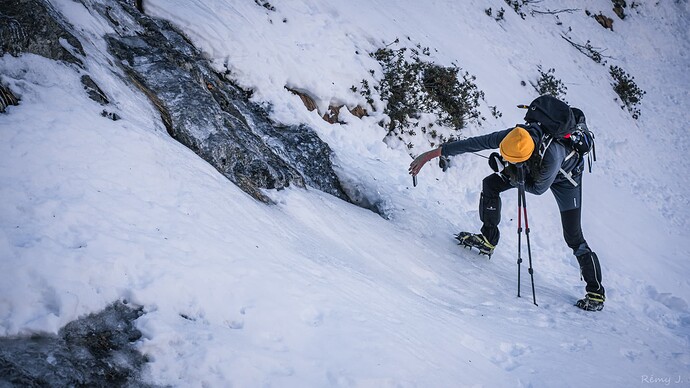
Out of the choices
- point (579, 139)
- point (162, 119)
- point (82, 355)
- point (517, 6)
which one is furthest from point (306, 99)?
point (517, 6)

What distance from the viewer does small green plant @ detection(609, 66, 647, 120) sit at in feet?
53.5

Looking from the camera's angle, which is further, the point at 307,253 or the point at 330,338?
the point at 307,253

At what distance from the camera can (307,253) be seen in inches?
160

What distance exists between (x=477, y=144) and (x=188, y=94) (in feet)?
12.6

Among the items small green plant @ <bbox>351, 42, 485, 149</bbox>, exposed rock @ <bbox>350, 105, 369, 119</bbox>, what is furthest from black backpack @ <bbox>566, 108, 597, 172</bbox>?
exposed rock @ <bbox>350, 105, 369, 119</bbox>

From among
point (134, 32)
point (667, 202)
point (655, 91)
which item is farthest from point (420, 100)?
point (655, 91)

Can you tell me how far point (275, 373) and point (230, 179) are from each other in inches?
112

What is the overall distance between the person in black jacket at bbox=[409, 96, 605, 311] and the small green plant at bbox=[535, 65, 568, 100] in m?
9.73

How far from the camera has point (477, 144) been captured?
4.93 metres

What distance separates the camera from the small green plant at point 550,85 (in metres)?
14.0

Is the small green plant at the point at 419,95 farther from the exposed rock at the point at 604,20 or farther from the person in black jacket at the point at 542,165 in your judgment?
the exposed rock at the point at 604,20

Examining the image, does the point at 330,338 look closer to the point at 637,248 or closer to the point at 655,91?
the point at 637,248

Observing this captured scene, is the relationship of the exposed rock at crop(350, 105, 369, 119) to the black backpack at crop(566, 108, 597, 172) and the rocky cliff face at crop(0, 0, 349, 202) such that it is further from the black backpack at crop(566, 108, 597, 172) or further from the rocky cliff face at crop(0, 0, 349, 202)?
the black backpack at crop(566, 108, 597, 172)

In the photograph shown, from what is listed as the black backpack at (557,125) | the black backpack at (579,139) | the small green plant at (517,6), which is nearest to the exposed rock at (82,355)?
the black backpack at (557,125)
